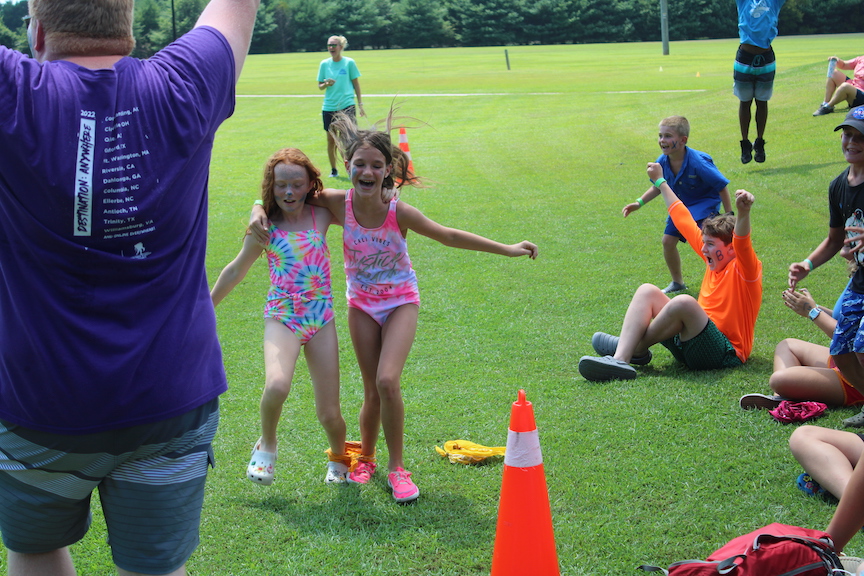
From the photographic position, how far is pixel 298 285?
4.31 m

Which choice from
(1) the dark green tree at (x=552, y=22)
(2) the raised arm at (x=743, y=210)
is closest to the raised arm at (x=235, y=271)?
(2) the raised arm at (x=743, y=210)

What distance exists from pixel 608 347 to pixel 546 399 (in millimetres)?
849

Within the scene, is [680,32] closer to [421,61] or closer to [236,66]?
[421,61]

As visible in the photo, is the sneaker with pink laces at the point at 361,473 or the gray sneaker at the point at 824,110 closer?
the sneaker with pink laces at the point at 361,473

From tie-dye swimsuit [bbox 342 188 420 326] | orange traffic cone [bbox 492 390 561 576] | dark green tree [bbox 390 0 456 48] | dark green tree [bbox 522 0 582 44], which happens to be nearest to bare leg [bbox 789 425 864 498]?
orange traffic cone [bbox 492 390 561 576]

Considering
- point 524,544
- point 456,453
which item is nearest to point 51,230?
point 524,544

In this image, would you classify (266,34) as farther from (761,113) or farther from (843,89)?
(761,113)

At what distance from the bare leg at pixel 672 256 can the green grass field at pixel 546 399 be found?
0.30 m

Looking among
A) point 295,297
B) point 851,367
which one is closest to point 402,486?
point 295,297

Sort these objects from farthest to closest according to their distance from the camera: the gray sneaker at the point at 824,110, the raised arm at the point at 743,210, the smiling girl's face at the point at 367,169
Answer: the gray sneaker at the point at 824,110 → the raised arm at the point at 743,210 → the smiling girl's face at the point at 367,169

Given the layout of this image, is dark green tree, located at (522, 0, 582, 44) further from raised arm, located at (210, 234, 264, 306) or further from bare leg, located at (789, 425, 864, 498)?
bare leg, located at (789, 425, 864, 498)

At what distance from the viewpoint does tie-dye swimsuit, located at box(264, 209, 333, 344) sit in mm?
4293

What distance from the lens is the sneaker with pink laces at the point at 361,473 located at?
4336mm

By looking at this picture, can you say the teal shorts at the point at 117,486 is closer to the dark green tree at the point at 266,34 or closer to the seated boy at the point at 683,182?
the seated boy at the point at 683,182
